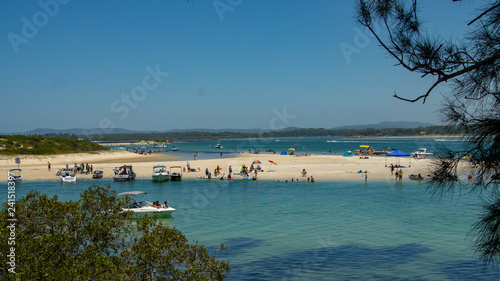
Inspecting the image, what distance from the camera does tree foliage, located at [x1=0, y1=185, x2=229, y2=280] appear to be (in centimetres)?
643

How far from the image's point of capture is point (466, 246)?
17.0m

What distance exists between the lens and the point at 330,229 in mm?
20531

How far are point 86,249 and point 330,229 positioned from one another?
1580 cm

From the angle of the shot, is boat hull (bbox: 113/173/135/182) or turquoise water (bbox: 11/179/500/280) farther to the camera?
boat hull (bbox: 113/173/135/182)

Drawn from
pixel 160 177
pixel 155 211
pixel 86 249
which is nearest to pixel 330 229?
pixel 155 211

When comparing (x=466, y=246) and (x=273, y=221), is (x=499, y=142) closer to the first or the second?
(x=466, y=246)

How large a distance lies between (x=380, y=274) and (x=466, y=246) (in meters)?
5.90

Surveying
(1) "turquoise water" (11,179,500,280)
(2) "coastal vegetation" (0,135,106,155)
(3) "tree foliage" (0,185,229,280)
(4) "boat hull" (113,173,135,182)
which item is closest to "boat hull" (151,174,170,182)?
(4) "boat hull" (113,173,135,182)

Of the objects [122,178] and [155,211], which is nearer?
[155,211]

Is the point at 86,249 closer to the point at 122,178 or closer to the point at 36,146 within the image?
the point at 122,178

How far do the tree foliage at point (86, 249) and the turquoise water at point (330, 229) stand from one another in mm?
7012

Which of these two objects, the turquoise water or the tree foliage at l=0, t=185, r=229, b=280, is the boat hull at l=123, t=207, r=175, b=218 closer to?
the turquoise water

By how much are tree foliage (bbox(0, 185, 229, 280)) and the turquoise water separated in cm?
701

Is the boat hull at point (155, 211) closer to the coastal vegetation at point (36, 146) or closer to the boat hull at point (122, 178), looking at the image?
the boat hull at point (122, 178)
